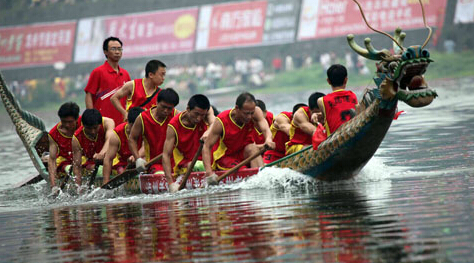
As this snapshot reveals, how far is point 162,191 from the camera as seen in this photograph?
970cm

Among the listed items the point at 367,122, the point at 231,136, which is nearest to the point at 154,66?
the point at 231,136

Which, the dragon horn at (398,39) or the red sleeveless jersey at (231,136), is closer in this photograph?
the dragon horn at (398,39)

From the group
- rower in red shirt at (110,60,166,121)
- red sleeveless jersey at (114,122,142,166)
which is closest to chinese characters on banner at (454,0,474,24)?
rower in red shirt at (110,60,166,121)

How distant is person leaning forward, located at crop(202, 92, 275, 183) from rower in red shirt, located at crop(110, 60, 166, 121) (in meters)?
1.60

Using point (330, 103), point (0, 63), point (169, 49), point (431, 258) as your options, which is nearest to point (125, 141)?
point (330, 103)

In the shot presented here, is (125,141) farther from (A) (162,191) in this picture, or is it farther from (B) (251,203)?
(B) (251,203)

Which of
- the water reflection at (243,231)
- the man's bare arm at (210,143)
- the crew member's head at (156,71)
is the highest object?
the crew member's head at (156,71)

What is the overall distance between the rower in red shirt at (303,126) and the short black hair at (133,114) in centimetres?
186

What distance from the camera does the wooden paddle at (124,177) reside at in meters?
9.85

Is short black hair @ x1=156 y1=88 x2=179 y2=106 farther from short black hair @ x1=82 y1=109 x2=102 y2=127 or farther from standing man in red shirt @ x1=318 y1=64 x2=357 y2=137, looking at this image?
standing man in red shirt @ x1=318 y1=64 x2=357 y2=137

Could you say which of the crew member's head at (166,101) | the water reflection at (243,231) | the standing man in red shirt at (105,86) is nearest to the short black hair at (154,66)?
the standing man in red shirt at (105,86)

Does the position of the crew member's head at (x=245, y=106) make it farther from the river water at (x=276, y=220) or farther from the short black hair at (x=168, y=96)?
the short black hair at (x=168, y=96)

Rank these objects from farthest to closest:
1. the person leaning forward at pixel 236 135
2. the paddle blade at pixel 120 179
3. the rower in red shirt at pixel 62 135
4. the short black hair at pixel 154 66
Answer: the short black hair at pixel 154 66, the rower in red shirt at pixel 62 135, the paddle blade at pixel 120 179, the person leaning forward at pixel 236 135

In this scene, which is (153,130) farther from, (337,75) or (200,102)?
(337,75)
